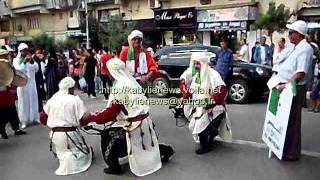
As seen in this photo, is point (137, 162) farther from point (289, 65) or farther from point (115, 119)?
point (289, 65)

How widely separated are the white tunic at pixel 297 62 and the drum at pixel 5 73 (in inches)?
199

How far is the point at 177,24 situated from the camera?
2902 cm

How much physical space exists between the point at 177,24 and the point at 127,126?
2346cm

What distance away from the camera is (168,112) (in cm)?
1120

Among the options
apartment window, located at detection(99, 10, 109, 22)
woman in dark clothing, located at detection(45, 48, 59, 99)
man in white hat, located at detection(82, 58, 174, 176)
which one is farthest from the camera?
apartment window, located at detection(99, 10, 109, 22)

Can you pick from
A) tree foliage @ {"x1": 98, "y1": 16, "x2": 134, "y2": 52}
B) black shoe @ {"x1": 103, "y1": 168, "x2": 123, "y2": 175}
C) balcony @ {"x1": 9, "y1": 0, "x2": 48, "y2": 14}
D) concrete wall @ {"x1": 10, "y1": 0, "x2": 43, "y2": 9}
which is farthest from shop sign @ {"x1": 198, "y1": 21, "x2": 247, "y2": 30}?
concrete wall @ {"x1": 10, "y1": 0, "x2": 43, "y2": 9}

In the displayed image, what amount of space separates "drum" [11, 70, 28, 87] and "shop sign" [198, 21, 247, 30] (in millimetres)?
17615

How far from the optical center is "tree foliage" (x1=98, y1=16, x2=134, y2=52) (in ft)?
94.6

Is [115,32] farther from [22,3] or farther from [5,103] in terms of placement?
[5,103]

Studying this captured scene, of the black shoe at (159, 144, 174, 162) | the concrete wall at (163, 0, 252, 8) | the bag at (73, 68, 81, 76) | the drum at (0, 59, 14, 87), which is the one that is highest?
the concrete wall at (163, 0, 252, 8)

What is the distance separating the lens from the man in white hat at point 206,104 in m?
6.90

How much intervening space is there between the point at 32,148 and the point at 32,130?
1786 millimetres

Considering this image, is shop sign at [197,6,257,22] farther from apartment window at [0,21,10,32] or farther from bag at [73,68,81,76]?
apartment window at [0,21,10,32]

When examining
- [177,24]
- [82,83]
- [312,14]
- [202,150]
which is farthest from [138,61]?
[177,24]
